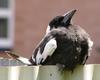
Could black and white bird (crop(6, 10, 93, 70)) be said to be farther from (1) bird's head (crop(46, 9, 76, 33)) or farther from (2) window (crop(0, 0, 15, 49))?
(2) window (crop(0, 0, 15, 49))

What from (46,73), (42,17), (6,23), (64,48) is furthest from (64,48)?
(6,23)

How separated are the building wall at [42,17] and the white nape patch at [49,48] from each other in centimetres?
483

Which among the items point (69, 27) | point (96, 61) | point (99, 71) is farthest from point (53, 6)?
point (99, 71)

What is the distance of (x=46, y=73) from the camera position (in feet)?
7.29

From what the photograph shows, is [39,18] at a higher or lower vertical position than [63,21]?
lower

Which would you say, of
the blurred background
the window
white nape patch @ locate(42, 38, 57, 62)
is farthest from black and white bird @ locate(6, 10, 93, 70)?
the window

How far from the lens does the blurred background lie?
7535mm

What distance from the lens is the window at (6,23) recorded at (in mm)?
7688

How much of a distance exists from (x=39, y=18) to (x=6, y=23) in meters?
0.57

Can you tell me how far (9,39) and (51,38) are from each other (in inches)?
202

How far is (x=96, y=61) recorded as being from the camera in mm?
7355

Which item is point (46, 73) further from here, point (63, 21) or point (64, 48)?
point (63, 21)

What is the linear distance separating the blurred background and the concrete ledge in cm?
515

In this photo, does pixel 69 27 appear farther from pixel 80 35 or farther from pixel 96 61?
pixel 96 61
